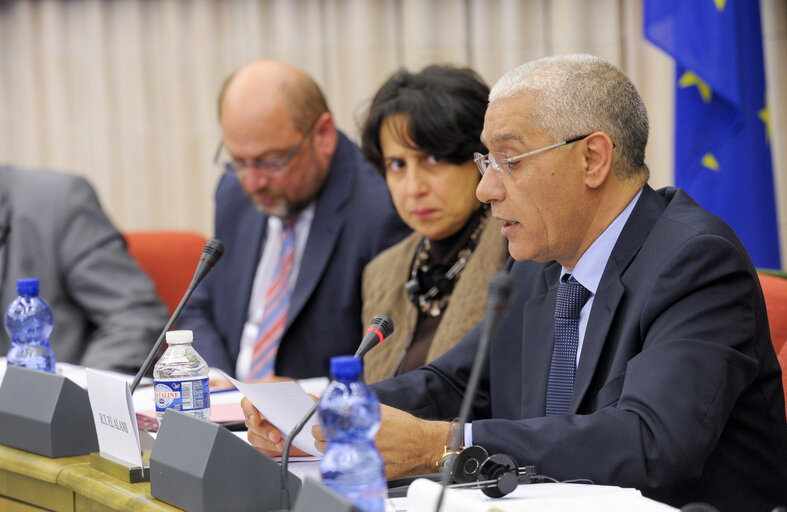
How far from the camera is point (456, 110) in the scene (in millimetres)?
2443

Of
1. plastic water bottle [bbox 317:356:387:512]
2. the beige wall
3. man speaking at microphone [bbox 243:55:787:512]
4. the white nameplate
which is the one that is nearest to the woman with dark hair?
man speaking at microphone [bbox 243:55:787:512]

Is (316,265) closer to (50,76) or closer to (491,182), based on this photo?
(491,182)

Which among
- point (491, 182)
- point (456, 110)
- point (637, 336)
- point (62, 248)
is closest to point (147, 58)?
point (62, 248)

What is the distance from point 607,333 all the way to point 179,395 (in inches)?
28.8

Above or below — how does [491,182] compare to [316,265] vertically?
above

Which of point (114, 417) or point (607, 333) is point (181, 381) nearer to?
point (114, 417)

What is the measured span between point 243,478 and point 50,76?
357cm

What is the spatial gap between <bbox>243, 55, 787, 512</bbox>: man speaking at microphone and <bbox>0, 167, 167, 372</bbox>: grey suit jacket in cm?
148

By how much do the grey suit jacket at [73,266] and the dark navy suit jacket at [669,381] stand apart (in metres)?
1.69

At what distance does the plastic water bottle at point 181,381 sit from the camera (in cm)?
165

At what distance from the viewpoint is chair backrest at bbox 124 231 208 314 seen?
3.34 metres

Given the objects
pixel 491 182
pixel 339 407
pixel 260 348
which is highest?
A: pixel 491 182

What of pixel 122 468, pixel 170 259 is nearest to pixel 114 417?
pixel 122 468

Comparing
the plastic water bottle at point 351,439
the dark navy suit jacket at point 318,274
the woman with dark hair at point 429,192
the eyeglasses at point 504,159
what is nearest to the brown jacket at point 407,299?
the woman with dark hair at point 429,192
